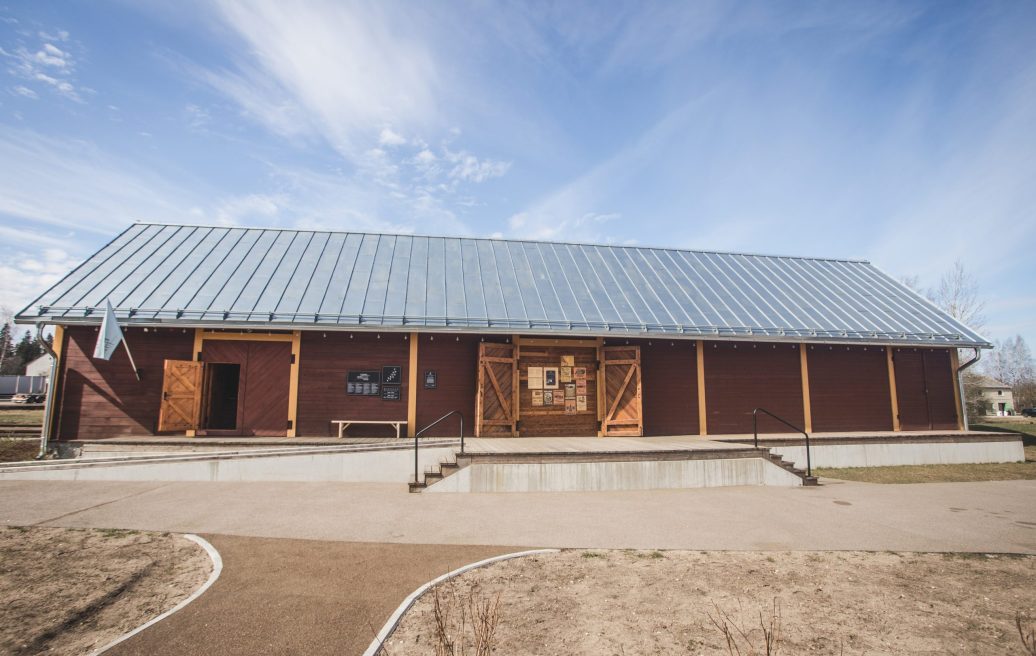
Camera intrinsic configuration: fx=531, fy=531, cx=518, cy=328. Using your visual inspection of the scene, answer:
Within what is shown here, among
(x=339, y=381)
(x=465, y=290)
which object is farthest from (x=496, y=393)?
(x=339, y=381)

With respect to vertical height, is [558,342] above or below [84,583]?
above

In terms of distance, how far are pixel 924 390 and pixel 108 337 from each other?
875 inches

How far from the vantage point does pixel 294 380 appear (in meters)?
13.2

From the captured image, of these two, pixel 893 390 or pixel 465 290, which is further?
pixel 893 390

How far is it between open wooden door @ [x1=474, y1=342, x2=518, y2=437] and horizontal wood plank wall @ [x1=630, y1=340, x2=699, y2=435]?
364cm

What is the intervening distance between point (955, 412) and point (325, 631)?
766 inches

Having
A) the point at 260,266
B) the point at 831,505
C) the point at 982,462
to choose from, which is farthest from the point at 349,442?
the point at 982,462

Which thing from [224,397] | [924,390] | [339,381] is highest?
[339,381]

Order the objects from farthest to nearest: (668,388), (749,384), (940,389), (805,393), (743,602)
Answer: (940,389) < (805,393) < (749,384) < (668,388) < (743,602)

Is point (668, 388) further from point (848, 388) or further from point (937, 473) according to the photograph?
point (937, 473)

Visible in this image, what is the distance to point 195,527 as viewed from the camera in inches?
284

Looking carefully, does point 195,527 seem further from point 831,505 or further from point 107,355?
point 831,505

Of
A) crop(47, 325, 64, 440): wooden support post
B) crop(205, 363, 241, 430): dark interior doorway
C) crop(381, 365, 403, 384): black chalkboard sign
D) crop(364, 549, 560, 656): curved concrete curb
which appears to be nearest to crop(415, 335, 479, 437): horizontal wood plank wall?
crop(381, 365, 403, 384): black chalkboard sign

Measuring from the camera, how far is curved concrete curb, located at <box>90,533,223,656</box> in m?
4.11
